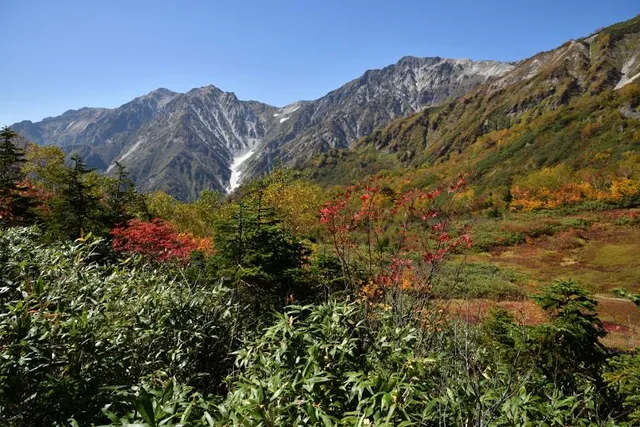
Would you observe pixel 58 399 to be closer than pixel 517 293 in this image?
Yes

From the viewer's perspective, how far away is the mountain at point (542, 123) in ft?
218

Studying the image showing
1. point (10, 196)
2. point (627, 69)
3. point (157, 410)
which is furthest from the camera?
point (627, 69)

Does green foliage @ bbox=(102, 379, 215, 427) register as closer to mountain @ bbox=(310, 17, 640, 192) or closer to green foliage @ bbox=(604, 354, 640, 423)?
green foliage @ bbox=(604, 354, 640, 423)

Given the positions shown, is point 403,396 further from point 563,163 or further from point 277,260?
point 563,163

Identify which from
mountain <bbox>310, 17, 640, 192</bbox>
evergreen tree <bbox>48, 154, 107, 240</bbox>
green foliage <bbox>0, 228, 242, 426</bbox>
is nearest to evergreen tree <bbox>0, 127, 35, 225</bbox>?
evergreen tree <bbox>48, 154, 107, 240</bbox>

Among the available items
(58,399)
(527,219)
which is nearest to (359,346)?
(58,399)

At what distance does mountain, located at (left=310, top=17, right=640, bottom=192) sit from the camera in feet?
218

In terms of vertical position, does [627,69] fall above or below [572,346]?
above

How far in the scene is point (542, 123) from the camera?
9050 cm

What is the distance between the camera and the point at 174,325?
422 cm

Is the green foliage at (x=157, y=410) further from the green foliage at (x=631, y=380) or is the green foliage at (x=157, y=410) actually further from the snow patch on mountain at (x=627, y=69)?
the snow patch on mountain at (x=627, y=69)

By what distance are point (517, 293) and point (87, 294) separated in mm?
Answer: 24358

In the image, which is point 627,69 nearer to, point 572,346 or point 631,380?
point 572,346

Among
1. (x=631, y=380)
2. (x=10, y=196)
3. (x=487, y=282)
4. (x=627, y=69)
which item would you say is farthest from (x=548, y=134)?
(x=10, y=196)
